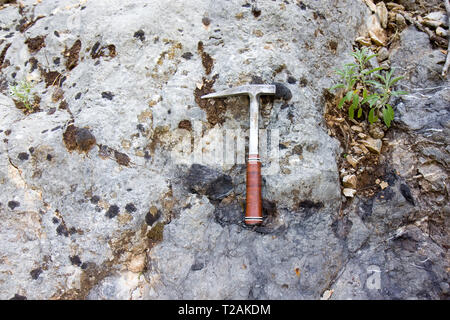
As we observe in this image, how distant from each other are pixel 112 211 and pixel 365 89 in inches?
109

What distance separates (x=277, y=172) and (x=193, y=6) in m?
2.11

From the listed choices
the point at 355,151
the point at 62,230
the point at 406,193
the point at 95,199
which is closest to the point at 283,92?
the point at 355,151

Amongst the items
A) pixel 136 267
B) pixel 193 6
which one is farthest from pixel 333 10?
pixel 136 267

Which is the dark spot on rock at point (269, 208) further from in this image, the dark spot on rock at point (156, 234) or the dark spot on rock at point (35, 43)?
the dark spot on rock at point (35, 43)

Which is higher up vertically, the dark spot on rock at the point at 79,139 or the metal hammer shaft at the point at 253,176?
the dark spot on rock at the point at 79,139

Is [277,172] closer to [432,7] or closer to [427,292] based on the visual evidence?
[427,292]

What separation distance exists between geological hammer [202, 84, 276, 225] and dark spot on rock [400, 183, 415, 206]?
1389 millimetres

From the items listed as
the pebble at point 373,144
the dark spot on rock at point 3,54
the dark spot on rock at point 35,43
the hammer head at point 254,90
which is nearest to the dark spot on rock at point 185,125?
the hammer head at point 254,90

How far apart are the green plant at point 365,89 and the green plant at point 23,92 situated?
324cm

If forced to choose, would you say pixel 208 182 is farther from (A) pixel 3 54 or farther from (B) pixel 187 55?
(A) pixel 3 54

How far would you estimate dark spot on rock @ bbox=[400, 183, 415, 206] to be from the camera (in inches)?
128

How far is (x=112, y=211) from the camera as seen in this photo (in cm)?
309

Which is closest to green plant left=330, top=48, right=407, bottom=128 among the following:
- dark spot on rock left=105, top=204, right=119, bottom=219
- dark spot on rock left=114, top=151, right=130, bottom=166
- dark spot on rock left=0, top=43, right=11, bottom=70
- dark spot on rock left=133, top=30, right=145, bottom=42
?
dark spot on rock left=133, top=30, right=145, bottom=42

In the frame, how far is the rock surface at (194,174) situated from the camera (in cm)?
301
